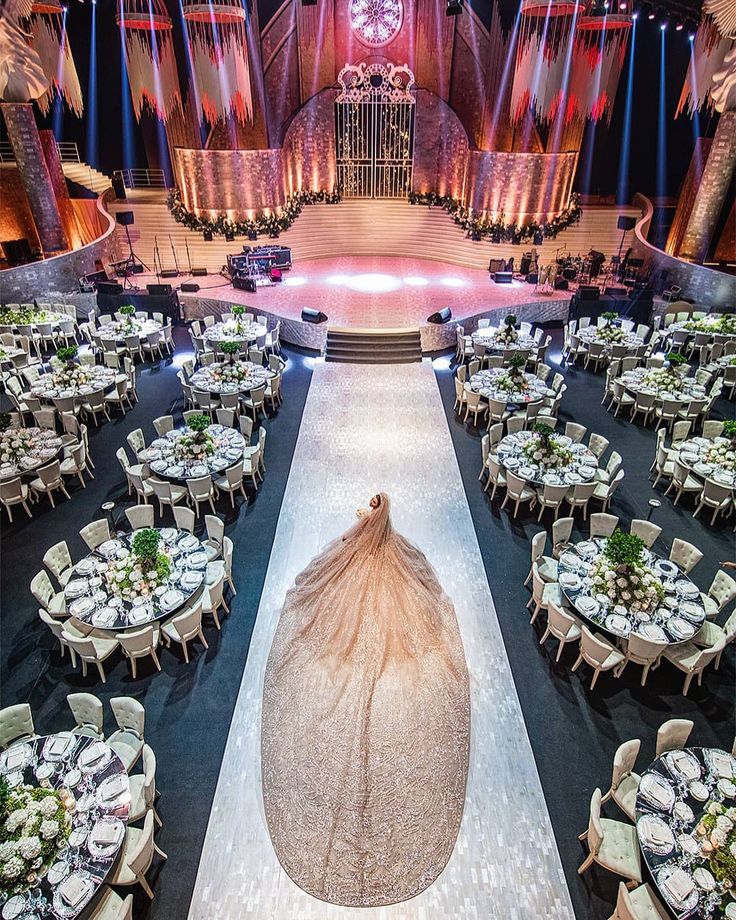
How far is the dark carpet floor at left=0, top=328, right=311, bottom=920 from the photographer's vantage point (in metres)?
4.34

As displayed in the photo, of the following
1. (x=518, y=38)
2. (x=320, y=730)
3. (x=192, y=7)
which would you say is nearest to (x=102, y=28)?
(x=192, y=7)

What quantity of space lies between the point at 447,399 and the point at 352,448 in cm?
270

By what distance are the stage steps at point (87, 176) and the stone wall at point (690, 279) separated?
18.5 metres

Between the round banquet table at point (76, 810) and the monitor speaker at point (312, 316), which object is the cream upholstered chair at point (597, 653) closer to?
the round banquet table at point (76, 810)

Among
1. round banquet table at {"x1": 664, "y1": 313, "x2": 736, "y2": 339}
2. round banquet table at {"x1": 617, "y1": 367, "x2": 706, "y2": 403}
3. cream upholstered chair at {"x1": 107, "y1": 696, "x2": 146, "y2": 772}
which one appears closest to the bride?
cream upholstered chair at {"x1": 107, "y1": 696, "x2": 146, "y2": 772}

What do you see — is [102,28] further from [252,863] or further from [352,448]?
[252,863]

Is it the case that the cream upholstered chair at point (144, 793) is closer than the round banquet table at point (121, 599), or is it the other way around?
the cream upholstered chair at point (144, 793)

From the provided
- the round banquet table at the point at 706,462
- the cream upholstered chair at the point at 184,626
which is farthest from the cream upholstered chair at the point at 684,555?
the cream upholstered chair at the point at 184,626

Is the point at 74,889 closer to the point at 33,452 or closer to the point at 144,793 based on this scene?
the point at 144,793

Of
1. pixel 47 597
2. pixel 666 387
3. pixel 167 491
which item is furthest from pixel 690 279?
pixel 47 597

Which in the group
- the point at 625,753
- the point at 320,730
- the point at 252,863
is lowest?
the point at 252,863

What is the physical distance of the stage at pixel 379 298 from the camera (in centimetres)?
1343

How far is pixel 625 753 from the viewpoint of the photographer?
13.7 feet

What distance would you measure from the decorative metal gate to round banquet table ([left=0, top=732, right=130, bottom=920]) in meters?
20.5
